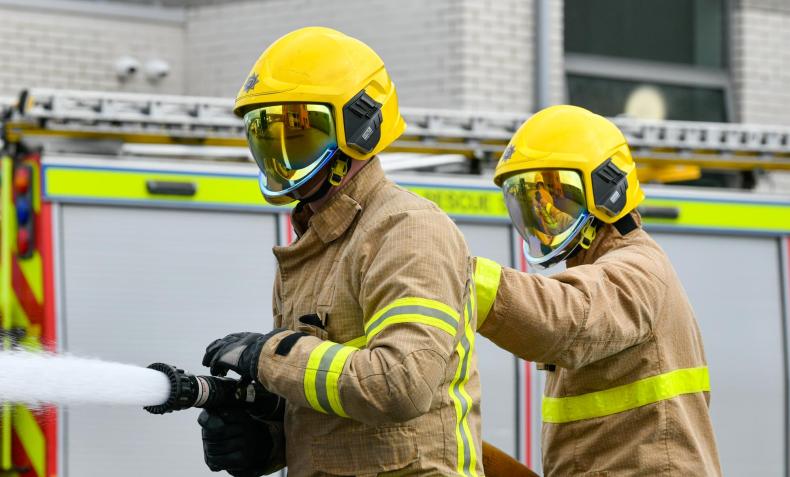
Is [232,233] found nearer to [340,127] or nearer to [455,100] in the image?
[340,127]

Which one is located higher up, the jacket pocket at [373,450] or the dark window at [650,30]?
the dark window at [650,30]

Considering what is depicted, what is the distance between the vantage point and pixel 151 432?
5.31m

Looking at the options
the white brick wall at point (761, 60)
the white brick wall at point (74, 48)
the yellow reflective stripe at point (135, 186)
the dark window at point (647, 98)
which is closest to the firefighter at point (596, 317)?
the yellow reflective stripe at point (135, 186)

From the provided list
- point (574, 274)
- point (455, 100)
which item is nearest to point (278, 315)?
point (574, 274)

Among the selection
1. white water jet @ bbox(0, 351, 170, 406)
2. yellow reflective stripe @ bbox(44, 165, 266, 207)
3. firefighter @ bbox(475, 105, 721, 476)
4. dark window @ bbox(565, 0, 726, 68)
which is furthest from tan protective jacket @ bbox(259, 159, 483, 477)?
dark window @ bbox(565, 0, 726, 68)

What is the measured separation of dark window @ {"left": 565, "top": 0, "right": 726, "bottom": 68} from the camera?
Result: 10.2 m

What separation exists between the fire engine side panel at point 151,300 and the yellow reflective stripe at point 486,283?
231 cm

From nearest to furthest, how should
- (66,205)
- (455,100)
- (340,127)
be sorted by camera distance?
1. (340,127)
2. (66,205)
3. (455,100)

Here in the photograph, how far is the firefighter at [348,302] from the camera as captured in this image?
258 cm

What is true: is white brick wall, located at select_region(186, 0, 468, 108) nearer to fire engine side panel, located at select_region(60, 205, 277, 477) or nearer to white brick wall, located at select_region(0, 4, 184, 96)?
white brick wall, located at select_region(0, 4, 184, 96)

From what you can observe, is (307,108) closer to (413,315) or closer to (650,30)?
(413,315)

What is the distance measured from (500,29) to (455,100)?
1.98ft

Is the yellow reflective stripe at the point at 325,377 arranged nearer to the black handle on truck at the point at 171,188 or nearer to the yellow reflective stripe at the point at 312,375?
the yellow reflective stripe at the point at 312,375

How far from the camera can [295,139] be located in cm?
292
